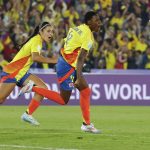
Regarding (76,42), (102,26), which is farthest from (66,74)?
(102,26)

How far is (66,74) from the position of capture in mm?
14625

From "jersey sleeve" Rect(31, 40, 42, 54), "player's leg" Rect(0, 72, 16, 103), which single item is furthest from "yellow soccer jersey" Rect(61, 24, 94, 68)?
"player's leg" Rect(0, 72, 16, 103)

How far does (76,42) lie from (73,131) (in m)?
1.74

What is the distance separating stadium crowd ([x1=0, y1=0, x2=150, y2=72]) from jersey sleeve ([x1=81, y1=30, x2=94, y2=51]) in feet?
34.3

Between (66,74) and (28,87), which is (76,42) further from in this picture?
(28,87)

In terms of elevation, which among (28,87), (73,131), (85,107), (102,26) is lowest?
(102,26)

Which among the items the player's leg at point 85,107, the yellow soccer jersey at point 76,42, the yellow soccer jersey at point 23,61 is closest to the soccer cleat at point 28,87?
the yellow soccer jersey at point 23,61

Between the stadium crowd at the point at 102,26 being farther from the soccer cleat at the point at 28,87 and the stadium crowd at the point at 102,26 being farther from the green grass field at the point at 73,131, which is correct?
the soccer cleat at the point at 28,87

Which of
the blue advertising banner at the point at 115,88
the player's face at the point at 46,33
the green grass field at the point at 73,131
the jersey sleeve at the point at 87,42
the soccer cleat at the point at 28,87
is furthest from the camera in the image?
the blue advertising banner at the point at 115,88

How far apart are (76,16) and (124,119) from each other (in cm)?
985

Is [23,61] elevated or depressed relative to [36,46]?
depressed

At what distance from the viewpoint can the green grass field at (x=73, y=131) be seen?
39.7ft

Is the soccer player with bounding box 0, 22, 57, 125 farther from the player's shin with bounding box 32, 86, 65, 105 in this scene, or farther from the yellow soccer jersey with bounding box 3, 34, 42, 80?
the player's shin with bounding box 32, 86, 65, 105

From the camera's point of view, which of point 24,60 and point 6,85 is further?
point 24,60
